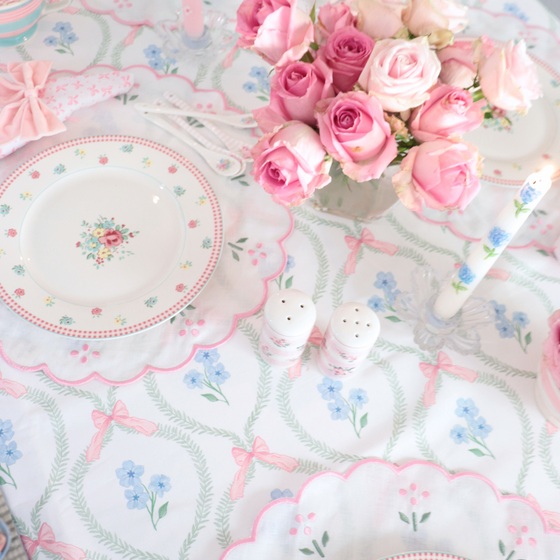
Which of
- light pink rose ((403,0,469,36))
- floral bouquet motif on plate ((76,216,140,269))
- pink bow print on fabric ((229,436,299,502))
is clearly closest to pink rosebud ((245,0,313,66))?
light pink rose ((403,0,469,36))

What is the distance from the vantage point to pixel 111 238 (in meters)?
0.75

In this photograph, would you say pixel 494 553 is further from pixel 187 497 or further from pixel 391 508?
pixel 187 497

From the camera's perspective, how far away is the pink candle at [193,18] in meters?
0.86

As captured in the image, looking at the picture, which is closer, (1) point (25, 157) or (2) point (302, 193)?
(2) point (302, 193)

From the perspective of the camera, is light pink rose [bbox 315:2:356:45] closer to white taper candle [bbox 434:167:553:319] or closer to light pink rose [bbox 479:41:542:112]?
light pink rose [bbox 479:41:542:112]

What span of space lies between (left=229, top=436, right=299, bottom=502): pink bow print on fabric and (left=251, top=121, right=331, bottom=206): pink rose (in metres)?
0.35

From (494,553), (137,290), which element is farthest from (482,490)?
(137,290)

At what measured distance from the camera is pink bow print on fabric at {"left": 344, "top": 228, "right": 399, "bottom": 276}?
77cm

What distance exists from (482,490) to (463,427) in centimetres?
8

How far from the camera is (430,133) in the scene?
19.0 inches

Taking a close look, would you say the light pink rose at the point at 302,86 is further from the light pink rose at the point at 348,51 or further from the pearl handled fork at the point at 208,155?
the pearl handled fork at the point at 208,155

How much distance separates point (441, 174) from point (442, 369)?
0.35 metres

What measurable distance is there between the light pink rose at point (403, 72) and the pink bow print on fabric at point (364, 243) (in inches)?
13.6

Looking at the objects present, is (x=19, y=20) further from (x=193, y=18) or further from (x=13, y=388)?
(x=13, y=388)
